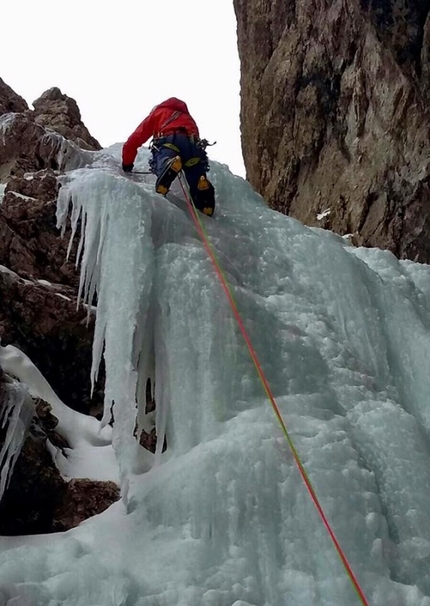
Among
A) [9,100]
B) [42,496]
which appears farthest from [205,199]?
[9,100]

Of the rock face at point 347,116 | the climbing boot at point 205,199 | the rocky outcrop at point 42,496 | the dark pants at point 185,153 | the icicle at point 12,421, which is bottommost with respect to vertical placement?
the rocky outcrop at point 42,496

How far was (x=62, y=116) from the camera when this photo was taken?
326 inches

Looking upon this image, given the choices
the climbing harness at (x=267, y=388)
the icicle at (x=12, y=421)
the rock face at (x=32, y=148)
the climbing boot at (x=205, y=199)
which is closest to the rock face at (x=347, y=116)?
the rock face at (x=32, y=148)

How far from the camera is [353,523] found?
3236 millimetres

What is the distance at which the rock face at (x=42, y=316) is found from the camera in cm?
412

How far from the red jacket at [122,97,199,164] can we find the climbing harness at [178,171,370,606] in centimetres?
38

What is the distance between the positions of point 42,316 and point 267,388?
2392 mm

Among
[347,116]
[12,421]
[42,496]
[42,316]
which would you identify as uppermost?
[347,116]

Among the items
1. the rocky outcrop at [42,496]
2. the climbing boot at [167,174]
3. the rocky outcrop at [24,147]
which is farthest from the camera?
the rocky outcrop at [24,147]

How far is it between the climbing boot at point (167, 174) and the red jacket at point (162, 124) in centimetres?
39

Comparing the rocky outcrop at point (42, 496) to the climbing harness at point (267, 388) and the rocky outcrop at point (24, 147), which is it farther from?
the rocky outcrop at point (24, 147)

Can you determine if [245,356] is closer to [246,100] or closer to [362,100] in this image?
[362,100]

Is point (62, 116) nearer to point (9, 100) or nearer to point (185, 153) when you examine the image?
point (9, 100)

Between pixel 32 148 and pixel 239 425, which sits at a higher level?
pixel 32 148
